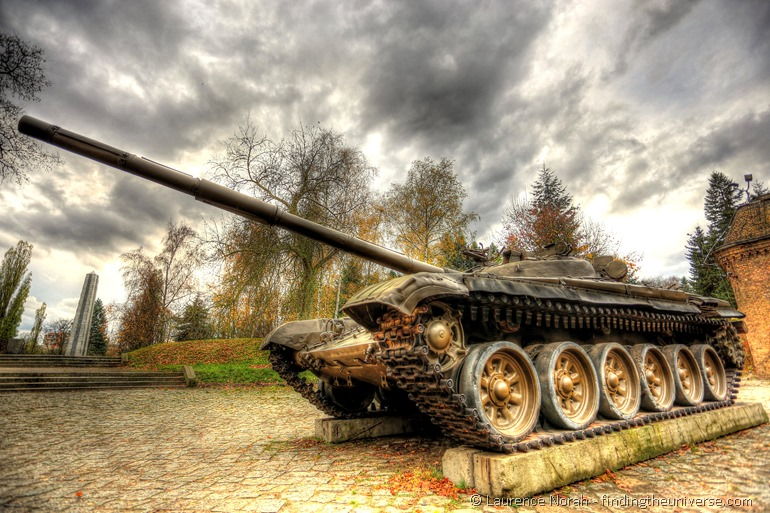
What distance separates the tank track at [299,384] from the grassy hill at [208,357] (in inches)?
433

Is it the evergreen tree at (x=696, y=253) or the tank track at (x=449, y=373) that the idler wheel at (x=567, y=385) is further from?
the evergreen tree at (x=696, y=253)

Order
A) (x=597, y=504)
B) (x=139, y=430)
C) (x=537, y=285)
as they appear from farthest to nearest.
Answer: (x=139, y=430), (x=537, y=285), (x=597, y=504)

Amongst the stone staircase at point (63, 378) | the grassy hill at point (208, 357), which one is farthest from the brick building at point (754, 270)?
the stone staircase at point (63, 378)

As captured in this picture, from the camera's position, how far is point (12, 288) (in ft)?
79.5

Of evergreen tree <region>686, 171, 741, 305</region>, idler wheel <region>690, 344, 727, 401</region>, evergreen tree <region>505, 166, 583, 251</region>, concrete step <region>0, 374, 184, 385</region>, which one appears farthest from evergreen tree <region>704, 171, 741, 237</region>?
concrete step <region>0, 374, 184, 385</region>

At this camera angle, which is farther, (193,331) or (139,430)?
(193,331)

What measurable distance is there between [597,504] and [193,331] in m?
30.6

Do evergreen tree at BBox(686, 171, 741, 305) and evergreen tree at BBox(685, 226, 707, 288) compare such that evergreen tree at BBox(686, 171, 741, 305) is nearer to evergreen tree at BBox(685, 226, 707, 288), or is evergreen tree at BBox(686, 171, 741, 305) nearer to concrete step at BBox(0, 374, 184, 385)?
evergreen tree at BBox(685, 226, 707, 288)

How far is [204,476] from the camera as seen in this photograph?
4184mm

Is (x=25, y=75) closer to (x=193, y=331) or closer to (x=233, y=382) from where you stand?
(x=233, y=382)

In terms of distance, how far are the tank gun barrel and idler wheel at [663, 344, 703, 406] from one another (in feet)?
13.1

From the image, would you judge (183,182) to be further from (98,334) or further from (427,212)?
(98,334)

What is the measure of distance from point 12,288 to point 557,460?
31.9m

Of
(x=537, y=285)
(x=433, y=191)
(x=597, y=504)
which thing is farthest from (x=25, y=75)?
(x=433, y=191)
